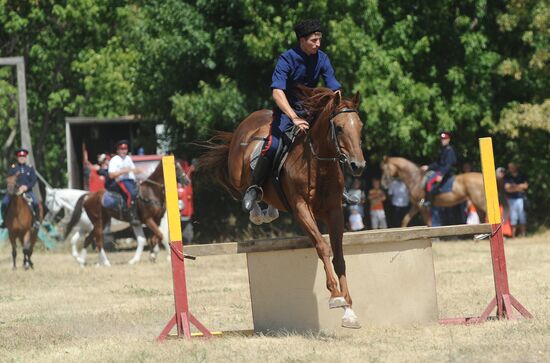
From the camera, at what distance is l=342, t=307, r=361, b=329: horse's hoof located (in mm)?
9906

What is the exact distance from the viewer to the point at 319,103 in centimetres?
1051

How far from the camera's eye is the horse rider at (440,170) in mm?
26281

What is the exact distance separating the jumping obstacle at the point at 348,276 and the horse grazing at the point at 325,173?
234 millimetres

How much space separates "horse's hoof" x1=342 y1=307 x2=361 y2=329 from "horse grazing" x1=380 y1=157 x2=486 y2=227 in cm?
1707

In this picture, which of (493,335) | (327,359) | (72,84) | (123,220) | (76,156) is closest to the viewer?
(327,359)

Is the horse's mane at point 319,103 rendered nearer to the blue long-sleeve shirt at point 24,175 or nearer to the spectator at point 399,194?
the blue long-sleeve shirt at point 24,175

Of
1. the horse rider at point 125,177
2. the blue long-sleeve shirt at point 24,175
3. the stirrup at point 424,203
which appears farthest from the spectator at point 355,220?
the blue long-sleeve shirt at point 24,175

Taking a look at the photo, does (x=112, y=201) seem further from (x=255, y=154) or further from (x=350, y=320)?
(x=350, y=320)

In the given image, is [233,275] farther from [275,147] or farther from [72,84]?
[72,84]

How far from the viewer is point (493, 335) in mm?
9805

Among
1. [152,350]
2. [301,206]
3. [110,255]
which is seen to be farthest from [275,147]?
[110,255]

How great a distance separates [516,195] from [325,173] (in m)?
18.4

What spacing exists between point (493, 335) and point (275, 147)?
274 cm

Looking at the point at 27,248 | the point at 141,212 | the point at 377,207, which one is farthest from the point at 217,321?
the point at 377,207
